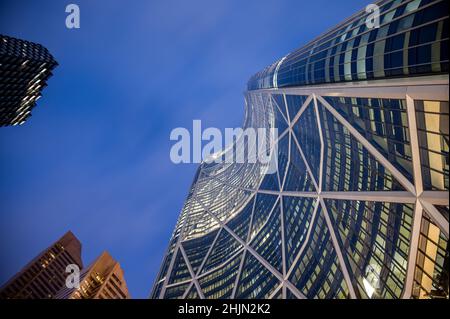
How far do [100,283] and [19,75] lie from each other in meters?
77.9

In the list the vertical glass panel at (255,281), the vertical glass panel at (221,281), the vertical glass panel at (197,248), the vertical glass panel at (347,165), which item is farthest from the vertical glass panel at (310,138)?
the vertical glass panel at (197,248)

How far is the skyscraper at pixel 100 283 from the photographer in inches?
3916

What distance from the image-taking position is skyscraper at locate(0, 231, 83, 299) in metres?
104

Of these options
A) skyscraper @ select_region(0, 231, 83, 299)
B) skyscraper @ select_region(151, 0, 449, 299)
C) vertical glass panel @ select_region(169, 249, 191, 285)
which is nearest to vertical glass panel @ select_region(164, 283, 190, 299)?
skyscraper @ select_region(151, 0, 449, 299)

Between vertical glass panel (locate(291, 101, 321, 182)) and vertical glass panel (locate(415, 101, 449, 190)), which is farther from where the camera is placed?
vertical glass panel (locate(291, 101, 321, 182))

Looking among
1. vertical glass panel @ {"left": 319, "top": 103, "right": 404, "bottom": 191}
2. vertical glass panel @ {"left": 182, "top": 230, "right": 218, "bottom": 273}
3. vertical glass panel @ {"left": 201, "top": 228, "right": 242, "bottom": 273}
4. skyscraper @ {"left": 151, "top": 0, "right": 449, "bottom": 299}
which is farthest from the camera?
vertical glass panel @ {"left": 182, "top": 230, "right": 218, "bottom": 273}

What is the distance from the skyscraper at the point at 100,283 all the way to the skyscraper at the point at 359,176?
189ft

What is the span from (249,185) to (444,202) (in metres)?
60.3

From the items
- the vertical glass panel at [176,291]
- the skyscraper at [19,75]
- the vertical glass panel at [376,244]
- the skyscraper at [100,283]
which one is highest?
the skyscraper at [19,75]

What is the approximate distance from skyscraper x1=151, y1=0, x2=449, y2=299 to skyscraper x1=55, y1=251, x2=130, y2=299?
5752 cm

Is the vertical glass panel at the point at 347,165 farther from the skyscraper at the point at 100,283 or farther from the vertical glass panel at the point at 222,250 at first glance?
the skyscraper at the point at 100,283

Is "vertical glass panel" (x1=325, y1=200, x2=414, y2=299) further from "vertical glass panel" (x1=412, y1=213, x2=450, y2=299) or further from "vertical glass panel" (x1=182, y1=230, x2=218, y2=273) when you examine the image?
"vertical glass panel" (x1=182, y1=230, x2=218, y2=273)
